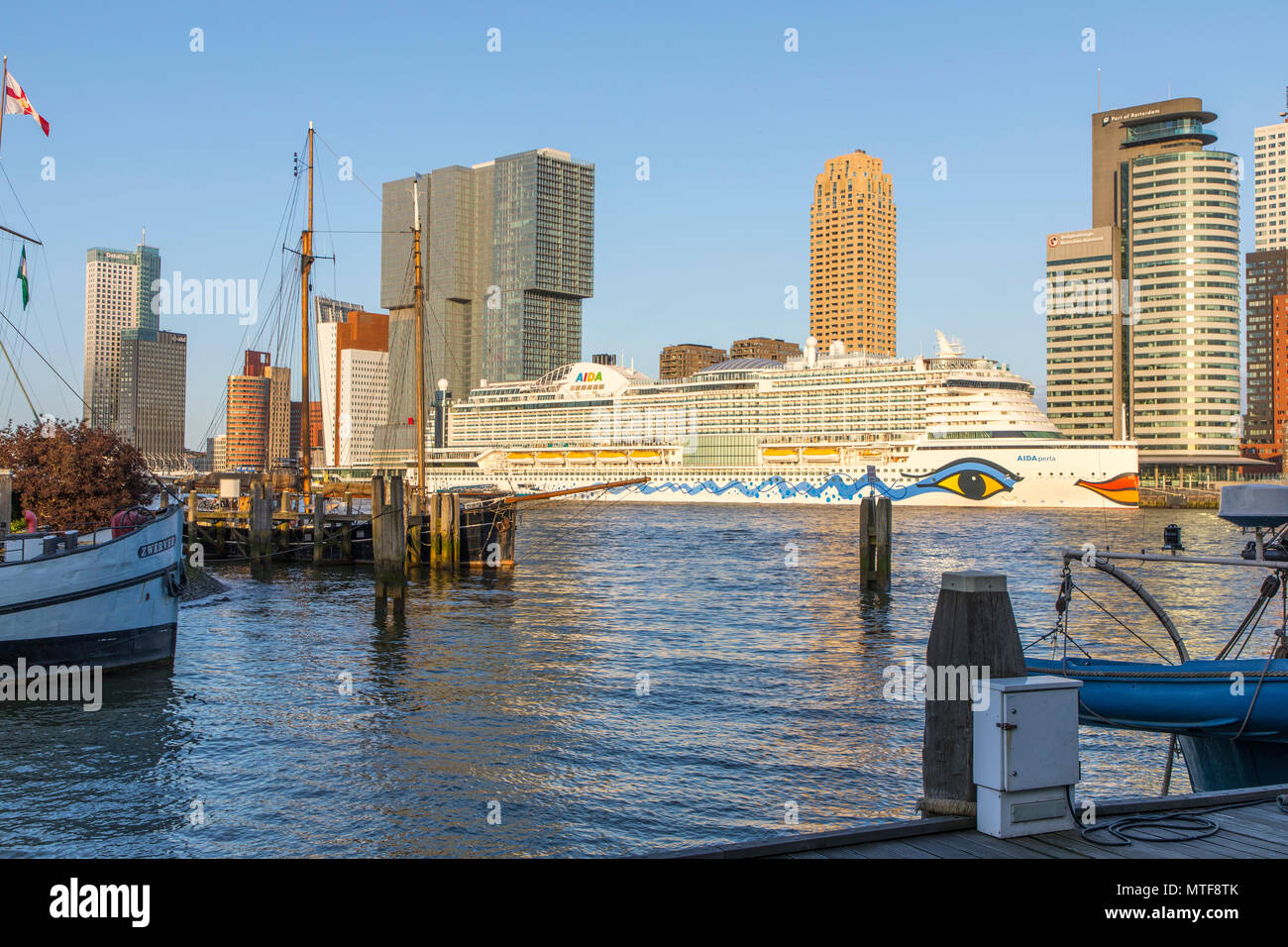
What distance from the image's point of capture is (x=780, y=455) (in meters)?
111

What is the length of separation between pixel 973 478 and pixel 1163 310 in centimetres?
7353


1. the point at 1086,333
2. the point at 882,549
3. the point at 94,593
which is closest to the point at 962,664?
the point at 94,593

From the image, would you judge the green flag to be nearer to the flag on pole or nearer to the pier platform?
the flag on pole

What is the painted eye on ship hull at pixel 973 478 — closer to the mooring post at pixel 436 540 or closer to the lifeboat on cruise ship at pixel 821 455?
the lifeboat on cruise ship at pixel 821 455

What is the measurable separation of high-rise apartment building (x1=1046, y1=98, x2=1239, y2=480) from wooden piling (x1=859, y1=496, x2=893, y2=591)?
11849 cm

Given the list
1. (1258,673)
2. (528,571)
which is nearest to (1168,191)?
(528,571)

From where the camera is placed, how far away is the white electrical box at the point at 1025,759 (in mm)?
5840

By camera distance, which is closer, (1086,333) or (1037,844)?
(1037,844)

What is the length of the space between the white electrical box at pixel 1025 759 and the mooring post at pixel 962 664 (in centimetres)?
20

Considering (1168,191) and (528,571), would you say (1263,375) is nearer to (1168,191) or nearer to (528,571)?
(1168,191)

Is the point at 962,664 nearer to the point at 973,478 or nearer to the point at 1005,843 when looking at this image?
the point at 1005,843
